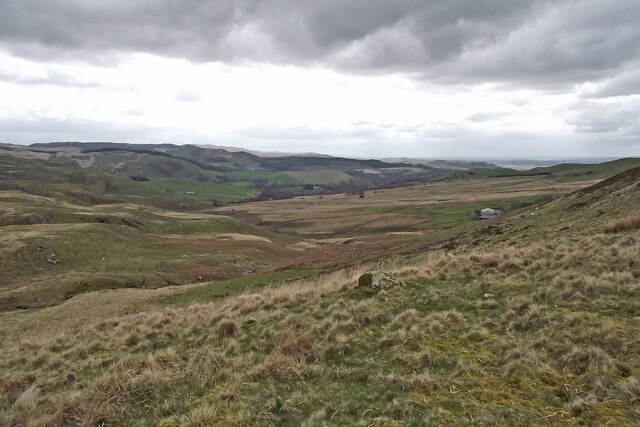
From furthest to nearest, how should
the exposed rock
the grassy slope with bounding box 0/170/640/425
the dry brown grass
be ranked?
the exposed rock
the dry brown grass
the grassy slope with bounding box 0/170/640/425

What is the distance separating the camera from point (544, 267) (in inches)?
635

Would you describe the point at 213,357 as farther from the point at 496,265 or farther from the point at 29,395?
the point at 496,265

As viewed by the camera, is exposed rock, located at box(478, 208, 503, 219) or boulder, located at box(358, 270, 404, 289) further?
exposed rock, located at box(478, 208, 503, 219)

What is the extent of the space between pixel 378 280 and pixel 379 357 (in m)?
6.25

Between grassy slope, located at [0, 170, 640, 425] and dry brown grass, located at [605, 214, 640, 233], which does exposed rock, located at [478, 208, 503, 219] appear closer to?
dry brown grass, located at [605, 214, 640, 233]

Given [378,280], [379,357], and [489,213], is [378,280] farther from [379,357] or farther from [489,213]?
[489,213]

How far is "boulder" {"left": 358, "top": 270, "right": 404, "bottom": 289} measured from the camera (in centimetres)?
1667

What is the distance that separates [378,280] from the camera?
16812 mm

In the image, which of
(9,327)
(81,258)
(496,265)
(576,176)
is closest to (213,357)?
(496,265)

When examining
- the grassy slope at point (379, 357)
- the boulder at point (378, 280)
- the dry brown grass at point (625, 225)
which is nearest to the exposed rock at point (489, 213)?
the dry brown grass at point (625, 225)

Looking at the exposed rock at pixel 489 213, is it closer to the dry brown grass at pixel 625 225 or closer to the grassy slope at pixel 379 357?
the dry brown grass at pixel 625 225

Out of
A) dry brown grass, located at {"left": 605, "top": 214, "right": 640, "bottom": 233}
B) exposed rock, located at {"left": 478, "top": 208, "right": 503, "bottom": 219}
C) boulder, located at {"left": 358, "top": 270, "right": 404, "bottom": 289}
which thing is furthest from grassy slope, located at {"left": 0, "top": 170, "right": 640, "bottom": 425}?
exposed rock, located at {"left": 478, "top": 208, "right": 503, "bottom": 219}

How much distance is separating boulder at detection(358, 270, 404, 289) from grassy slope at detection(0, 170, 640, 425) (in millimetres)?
422

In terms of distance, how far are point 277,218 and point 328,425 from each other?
423ft
